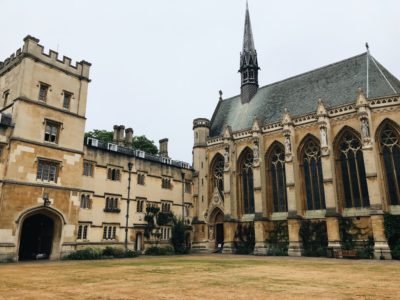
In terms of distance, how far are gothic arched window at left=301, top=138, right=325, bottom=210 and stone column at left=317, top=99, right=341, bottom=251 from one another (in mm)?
2117

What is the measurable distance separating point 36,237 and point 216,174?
2128 centimetres

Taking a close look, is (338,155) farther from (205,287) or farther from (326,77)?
(205,287)

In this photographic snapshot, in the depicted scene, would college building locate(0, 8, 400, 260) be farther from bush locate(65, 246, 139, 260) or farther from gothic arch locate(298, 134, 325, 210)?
bush locate(65, 246, 139, 260)

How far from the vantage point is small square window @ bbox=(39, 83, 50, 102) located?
87.1 feet

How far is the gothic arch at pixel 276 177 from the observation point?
1340 inches

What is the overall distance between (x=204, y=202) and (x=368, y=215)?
18.2m

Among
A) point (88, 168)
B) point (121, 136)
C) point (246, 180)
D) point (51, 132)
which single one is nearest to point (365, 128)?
point (246, 180)

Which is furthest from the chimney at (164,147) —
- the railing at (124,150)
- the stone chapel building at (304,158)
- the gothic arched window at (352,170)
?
the gothic arched window at (352,170)

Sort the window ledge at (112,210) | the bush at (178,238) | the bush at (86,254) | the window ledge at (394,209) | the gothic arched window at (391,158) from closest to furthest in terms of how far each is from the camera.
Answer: the bush at (86,254) < the window ledge at (394,209) < the gothic arched window at (391,158) < the window ledge at (112,210) < the bush at (178,238)

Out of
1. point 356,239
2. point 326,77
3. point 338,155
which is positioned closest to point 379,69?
point 326,77

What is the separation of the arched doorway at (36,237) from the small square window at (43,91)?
31.0 feet

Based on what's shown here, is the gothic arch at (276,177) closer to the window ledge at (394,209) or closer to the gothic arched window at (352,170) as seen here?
Result: the gothic arched window at (352,170)

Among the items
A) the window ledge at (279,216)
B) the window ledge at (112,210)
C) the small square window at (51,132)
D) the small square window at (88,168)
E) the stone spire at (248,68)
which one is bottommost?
the window ledge at (279,216)

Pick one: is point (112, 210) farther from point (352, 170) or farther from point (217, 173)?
point (352, 170)
